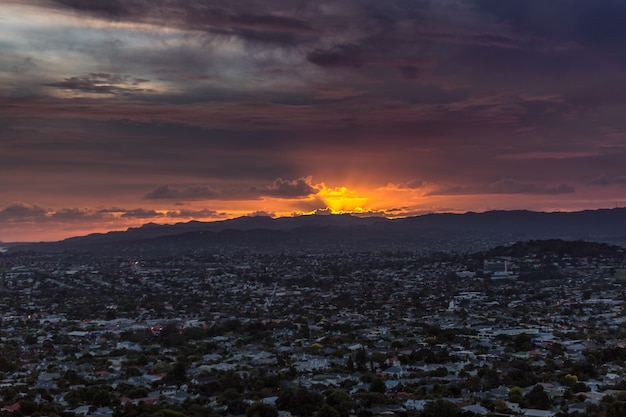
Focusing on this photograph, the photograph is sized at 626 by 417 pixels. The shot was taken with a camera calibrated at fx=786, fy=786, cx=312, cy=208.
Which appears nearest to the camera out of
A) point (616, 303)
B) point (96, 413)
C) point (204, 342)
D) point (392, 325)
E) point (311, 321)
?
point (96, 413)

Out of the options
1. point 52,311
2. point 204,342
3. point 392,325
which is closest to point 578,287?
point 392,325

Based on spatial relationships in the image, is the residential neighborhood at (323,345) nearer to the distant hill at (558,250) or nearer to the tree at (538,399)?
the tree at (538,399)

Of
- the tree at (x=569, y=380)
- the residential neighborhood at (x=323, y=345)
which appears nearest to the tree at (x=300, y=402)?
the residential neighborhood at (x=323, y=345)

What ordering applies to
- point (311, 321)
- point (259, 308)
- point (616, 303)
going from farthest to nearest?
point (259, 308), point (616, 303), point (311, 321)

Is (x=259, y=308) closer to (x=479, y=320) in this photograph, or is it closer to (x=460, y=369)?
(x=479, y=320)

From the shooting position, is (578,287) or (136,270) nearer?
(578,287)

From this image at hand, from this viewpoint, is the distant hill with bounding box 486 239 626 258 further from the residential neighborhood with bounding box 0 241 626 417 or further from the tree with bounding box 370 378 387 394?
the tree with bounding box 370 378 387 394
